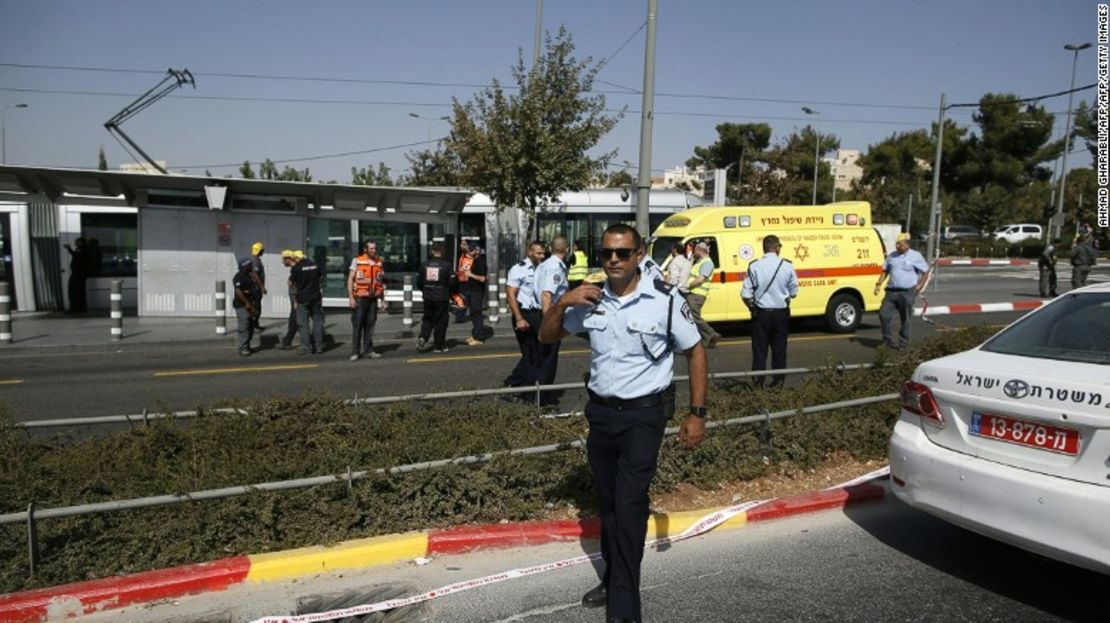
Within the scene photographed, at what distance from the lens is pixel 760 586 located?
13.7 feet

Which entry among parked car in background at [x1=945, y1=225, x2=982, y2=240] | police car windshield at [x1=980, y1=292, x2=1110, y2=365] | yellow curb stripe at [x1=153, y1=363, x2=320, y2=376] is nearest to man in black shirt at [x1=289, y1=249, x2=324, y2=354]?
yellow curb stripe at [x1=153, y1=363, x2=320, y2=376]

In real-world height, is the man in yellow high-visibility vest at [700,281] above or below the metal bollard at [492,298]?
above

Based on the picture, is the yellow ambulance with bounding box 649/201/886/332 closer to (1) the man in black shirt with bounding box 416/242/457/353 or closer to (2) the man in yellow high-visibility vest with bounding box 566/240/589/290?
(2) the man in yellow high-visibility vest with bounding box 566/240/589/290

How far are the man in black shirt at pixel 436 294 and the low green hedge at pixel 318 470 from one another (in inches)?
243

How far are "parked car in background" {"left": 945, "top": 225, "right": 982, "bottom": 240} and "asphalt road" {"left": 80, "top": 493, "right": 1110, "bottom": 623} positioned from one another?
5935 centimetres

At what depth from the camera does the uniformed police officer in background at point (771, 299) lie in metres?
8.24

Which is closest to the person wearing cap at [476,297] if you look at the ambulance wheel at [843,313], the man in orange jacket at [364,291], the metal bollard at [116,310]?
the man in orange jacket at [364,291]

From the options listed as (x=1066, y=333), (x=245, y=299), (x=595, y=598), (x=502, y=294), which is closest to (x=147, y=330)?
(x=245, y=299)

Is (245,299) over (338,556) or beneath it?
over

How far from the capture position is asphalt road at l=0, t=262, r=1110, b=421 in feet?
30.4

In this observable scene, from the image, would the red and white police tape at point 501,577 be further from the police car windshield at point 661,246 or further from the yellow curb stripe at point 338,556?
the police car windshield at point 661,246

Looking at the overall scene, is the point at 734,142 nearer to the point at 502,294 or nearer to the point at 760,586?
the point at 502,294

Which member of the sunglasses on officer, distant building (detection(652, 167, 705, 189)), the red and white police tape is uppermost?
distant building (detection(652, 167, 705, 189))

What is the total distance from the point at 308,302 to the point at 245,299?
975 millimetres
